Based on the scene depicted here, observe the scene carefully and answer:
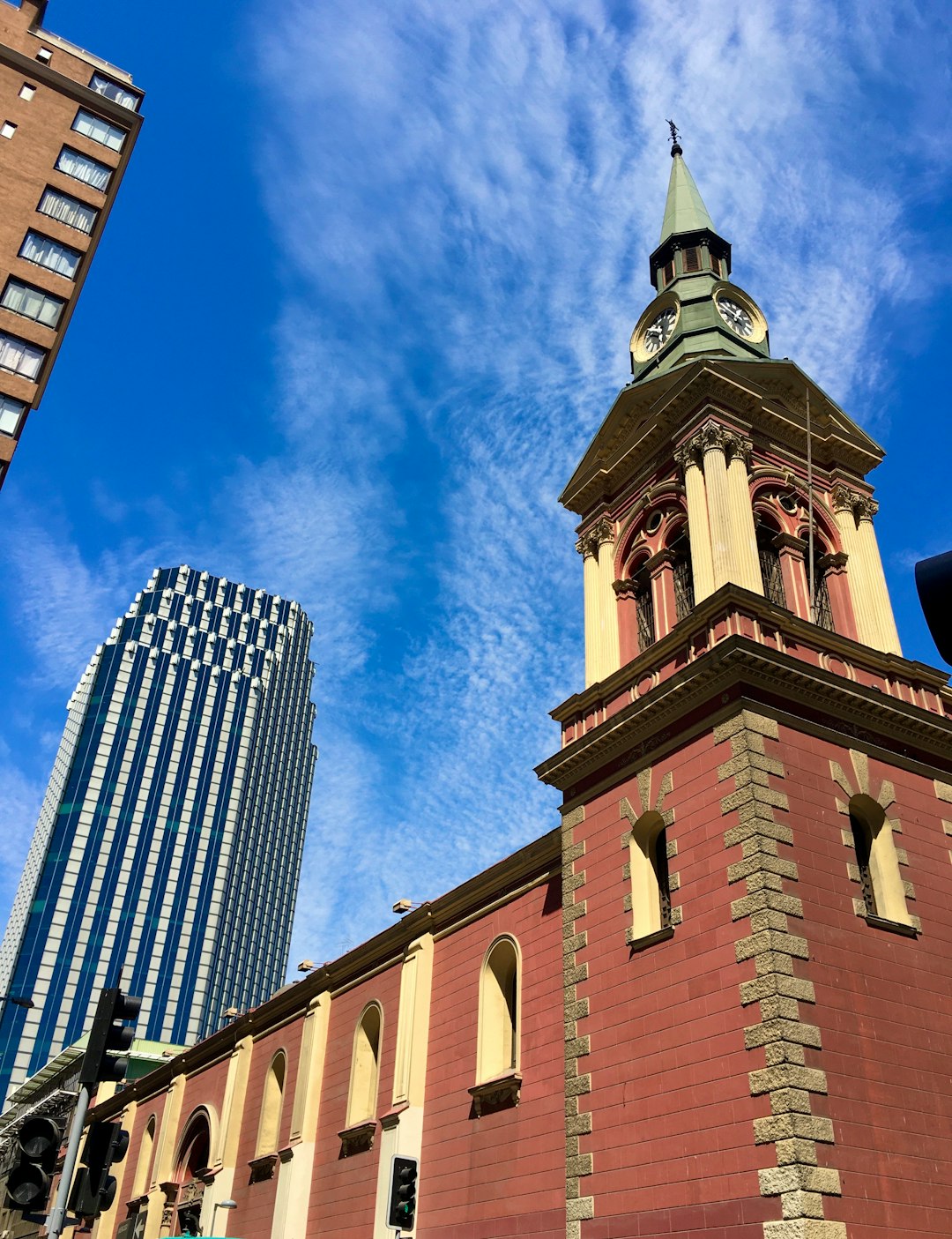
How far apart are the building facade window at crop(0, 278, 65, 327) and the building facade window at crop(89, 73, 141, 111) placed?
1024 centimetres

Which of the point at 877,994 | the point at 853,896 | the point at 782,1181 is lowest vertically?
the point at 782,1181

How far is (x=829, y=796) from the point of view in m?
17.3

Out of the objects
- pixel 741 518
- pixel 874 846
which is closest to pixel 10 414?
pixel 741 518

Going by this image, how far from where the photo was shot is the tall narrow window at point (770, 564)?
2127 cm

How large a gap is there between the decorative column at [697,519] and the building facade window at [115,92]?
96.0 ft

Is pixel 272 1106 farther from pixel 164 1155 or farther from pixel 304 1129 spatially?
pixel 164 1155

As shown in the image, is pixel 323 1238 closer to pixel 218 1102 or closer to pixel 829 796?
pixel 218 1102

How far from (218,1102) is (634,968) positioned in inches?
899

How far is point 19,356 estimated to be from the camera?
32625 mm

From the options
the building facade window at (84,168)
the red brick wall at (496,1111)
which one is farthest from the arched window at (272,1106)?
the building facade window at (84,168)

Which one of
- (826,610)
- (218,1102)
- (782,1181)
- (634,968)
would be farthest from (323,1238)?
(826,610)

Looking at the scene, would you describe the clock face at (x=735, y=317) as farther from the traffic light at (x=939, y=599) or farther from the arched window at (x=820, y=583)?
the traffic light at (x=939, y=599)

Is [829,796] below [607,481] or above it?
below

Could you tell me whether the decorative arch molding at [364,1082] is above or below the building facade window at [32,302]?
below
